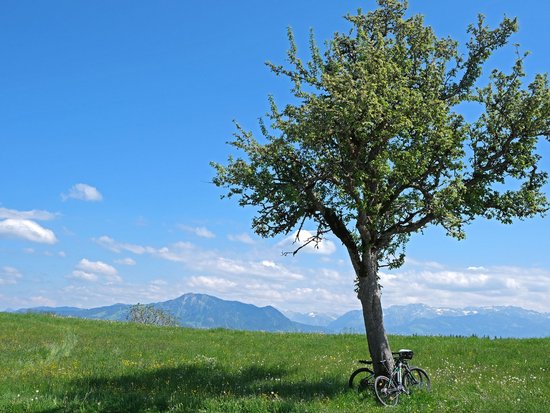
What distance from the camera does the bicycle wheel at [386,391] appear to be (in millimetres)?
17078

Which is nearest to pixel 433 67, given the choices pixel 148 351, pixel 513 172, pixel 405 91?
pixel 405 91

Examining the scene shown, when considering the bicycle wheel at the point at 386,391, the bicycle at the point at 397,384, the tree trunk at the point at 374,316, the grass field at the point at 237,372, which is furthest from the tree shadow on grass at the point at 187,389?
the tree trunk at the point at 374,316

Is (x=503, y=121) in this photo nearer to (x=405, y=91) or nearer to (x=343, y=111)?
(x=405, y=91)

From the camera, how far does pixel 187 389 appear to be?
63.3ft

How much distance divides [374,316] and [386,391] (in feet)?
9.53

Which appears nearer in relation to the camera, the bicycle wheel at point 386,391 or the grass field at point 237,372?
the grass field at point 237,372

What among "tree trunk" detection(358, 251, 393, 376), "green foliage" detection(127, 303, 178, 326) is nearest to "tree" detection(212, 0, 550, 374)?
"tree trunk" detection(358, 251, 393, 376)

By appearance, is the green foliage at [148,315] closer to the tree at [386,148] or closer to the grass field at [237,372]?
the grass field at [237,372]

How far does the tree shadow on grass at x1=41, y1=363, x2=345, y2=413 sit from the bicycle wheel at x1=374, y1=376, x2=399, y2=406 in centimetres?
153

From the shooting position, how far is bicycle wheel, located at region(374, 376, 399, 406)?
1708 cm

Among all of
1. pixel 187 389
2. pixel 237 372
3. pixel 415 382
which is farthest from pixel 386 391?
pixel 237 372

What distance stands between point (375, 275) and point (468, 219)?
4.17 meters

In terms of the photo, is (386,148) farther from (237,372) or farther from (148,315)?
(148,315)

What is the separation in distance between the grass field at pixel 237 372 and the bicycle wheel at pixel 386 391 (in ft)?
1.03
